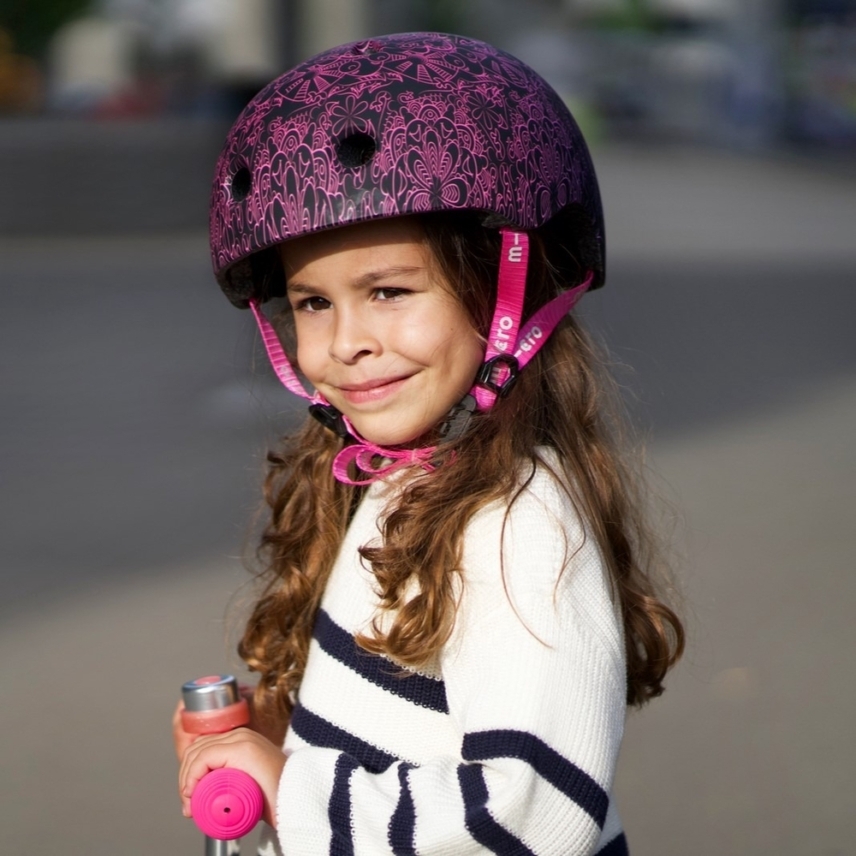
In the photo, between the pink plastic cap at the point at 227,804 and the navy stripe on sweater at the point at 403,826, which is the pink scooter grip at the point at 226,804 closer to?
the pink plastic cap at the point at 227,804

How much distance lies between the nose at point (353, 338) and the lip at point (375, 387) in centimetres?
4

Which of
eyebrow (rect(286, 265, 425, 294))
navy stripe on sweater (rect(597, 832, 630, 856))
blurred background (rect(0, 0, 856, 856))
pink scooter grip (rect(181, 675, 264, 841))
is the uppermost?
eyebrow (rect(286, 265, 425, 294))

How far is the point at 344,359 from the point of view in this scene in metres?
2.10

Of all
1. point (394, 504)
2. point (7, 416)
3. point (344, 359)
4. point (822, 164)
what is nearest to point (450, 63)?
point (344, 359)

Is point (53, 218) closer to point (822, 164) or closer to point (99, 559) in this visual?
point (99, 559)

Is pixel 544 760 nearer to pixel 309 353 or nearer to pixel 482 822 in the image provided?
pixel 482 822

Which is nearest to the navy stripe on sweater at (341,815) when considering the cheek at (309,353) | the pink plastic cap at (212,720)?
the pink plastic cap at (212,720)

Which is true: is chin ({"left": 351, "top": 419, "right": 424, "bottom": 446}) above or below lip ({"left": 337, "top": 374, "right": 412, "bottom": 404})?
below

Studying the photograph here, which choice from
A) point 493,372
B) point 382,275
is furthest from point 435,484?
point 382,275

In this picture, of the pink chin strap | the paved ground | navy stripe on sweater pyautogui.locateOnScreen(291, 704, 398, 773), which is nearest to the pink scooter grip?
navy stripe on sweater pyautogui.locateOnScreen(291, 704, 398, 773)

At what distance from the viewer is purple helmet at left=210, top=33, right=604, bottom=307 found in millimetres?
→ 2107

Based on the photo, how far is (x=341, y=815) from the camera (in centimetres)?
185

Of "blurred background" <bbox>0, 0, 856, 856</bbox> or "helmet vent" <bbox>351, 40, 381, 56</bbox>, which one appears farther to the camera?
"blurred background" <bbox>0, 0, 856, 856</bbox>

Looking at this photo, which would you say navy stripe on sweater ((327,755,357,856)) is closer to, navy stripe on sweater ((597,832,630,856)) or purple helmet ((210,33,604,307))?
navy stripe on sweater ((597,832,630,856))
